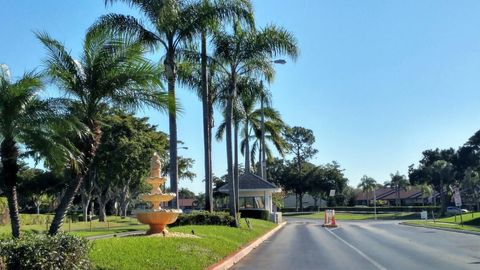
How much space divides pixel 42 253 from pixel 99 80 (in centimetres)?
564

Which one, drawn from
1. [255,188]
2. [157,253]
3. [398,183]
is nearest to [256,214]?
[255,188]

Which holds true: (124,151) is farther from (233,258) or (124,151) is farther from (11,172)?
(11,172)

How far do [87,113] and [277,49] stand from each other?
1671cm

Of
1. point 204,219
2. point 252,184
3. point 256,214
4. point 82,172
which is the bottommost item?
point 256,214

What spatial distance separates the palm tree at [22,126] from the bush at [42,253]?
3346 millimetres

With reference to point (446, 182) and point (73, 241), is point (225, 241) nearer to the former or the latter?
point (73, 241)

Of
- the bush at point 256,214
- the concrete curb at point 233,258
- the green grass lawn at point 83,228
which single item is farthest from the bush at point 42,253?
the bush at point 256,214

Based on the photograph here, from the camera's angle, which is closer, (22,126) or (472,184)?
(22,126)

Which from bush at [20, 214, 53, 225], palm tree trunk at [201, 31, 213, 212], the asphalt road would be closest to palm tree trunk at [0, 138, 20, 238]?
the asphalt road

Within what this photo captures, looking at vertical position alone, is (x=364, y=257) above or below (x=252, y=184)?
below

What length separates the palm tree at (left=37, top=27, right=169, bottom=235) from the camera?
1355cm

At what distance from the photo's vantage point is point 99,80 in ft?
44.5

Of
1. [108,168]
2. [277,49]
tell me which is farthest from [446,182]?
[277,49]

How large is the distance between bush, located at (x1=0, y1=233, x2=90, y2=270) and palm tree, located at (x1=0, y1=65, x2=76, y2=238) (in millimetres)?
3346
